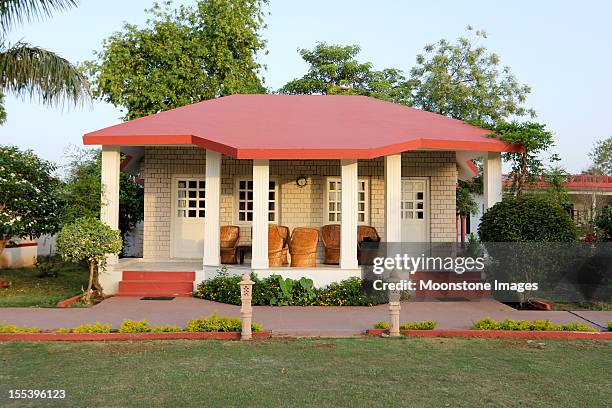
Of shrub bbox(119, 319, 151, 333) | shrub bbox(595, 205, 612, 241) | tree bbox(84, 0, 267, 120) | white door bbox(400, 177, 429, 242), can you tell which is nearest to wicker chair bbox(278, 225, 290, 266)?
white door bbox(400, 177, 429, 242)

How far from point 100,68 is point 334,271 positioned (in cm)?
1688

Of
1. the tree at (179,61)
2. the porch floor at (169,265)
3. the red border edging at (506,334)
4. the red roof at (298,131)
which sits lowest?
the red border edging at (506,334)

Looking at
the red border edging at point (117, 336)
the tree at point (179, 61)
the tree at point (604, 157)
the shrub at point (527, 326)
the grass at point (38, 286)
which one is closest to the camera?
the red border edging at point (117, 336)

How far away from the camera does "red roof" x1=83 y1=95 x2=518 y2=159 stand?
437 inches

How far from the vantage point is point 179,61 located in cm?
2372

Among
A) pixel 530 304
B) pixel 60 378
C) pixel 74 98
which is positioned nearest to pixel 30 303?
pixel 74 98

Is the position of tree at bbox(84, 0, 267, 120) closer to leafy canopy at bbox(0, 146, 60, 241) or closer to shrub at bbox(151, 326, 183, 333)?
leafy canopy at bbox(0, 146, 60, 241)

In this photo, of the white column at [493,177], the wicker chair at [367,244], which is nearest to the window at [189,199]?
the wicker chair at [367,244]

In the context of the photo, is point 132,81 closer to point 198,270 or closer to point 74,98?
point 74,98

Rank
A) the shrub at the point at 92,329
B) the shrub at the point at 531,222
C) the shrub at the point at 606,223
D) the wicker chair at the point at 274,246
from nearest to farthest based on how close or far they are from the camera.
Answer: the shrub at the point at 92,329
the shrub at the point at 531,222
the shrub at the point at 606,223
the wicker chair at the point at 274,246

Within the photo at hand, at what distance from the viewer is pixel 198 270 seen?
12031 millimetres

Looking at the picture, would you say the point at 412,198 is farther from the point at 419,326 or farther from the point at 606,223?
the point at 419,326

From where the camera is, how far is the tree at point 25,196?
13289 mm

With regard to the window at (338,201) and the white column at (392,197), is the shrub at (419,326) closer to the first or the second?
the white column at (392,197)
